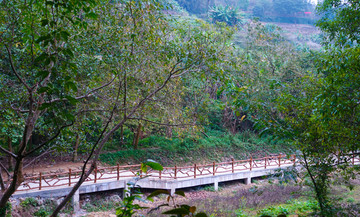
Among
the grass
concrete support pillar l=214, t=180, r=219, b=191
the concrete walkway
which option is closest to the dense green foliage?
the concrete walkway

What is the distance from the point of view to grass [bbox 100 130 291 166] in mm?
16703

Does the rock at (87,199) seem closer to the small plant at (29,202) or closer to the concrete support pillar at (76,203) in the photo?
the concrete support pillar at (76,203)

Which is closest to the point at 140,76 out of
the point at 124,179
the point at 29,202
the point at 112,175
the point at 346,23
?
the point at 346,23

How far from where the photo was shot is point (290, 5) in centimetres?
5131

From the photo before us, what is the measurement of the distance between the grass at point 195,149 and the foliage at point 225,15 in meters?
19.0

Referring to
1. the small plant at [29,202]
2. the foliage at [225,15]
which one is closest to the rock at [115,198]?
the small plant at [29,202]

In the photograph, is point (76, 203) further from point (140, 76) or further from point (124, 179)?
point (140, 76)

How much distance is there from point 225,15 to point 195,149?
74.5 ft

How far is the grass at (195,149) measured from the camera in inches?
658

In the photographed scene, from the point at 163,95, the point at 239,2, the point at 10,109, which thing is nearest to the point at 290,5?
the point at 239,2

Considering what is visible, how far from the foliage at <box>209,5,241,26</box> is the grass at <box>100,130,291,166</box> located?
62.4 feet

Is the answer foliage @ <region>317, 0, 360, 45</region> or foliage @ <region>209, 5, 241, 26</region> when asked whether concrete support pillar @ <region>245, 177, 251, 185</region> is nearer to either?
foliage @ <region>317, 0, 360, 45</region>

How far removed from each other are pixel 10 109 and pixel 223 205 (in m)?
8.70

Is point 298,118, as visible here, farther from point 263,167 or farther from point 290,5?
point 290,5
